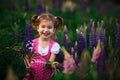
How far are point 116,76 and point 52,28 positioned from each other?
1.63 m

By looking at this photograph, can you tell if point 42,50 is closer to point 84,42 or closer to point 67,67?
point 84,42

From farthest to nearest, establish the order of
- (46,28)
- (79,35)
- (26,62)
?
1. (79,35)
2. (46,28)
3. (26,62)

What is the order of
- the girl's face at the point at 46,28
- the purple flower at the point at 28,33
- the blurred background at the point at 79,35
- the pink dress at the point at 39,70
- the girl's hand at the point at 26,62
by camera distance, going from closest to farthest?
the blurred background at the point at 79,35 < the girl's hand at the point at 26,62 < the pink dress at the point at 39,70 < the girl's face at the point at 46,28 < the purple flower at the point at 28,33

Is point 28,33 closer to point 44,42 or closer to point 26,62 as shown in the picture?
point 44,42

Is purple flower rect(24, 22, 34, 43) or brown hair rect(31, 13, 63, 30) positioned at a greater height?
brown hair rect(31, 13, 63, 30)

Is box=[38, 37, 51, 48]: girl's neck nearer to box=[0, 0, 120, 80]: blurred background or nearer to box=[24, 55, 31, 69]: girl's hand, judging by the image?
box=[0, 0, 120, 80]: blurred background

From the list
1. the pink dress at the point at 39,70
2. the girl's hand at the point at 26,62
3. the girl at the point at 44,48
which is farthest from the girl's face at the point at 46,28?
the girl's hand at the point at 26,62

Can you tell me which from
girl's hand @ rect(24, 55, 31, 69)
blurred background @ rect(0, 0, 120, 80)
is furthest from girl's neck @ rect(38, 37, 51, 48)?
girl's hand @ rect(24, 55, 31, 69)

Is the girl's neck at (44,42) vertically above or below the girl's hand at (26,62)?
above

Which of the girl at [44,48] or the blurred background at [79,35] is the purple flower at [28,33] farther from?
the girl at [44,48]

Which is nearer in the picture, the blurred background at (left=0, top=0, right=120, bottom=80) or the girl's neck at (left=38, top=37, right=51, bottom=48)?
the blurred background at (left=0, top=0, right=120, bottom=80)

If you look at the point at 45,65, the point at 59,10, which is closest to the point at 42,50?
the point at 45,65

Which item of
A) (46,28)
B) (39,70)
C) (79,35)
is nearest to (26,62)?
(39,70)

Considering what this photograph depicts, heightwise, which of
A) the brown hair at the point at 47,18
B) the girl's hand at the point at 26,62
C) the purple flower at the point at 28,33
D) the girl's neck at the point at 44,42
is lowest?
the girl's hand at the point at 26,62
